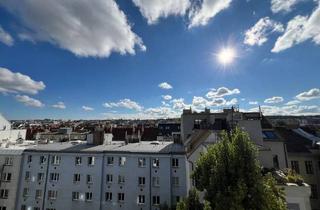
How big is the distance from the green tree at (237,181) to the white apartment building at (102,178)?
66.3ft

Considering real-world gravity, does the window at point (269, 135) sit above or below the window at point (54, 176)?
above

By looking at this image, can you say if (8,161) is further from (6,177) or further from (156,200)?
(156,200)

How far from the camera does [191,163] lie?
85.7ft

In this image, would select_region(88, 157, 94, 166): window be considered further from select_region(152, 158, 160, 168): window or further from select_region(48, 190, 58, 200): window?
select_region(152, 158, 160, 168): window

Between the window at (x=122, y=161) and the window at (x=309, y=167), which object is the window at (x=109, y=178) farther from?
the window at (x=309, y=167)

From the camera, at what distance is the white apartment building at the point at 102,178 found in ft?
107


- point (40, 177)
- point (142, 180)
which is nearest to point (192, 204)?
point (142, 180)

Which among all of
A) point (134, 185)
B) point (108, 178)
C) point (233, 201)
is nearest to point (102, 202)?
point (108, 178)

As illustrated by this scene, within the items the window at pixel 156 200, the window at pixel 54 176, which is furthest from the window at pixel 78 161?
the window at pixel 156 200

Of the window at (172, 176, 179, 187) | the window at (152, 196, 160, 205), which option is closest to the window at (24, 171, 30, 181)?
the window at (152, 196, 160, 205)

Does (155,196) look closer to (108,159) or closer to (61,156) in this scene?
(108,159)

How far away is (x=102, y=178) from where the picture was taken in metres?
33.9

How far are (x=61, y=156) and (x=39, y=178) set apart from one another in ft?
18.7

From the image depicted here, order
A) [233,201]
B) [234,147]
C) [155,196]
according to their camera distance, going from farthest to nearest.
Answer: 1. [155,196]
2. [234,147]
3. [233,201]
